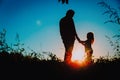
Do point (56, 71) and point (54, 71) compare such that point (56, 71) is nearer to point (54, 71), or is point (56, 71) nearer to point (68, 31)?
point (54, 71)

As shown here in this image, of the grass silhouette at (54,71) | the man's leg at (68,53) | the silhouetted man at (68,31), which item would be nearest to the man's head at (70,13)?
the silhouetted man at (68,31)

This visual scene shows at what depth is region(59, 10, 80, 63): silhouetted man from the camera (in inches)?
370

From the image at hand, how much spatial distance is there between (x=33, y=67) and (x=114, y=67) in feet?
6.81

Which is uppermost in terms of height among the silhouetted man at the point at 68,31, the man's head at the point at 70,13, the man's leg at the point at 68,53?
the man's head at the point at 70,13

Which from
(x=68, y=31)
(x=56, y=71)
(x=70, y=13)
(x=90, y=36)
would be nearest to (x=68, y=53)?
(x=68, y=31)

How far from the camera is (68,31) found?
9.58 m

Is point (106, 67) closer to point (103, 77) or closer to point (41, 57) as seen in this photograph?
point (103, 77)

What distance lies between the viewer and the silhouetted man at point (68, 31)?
941cm

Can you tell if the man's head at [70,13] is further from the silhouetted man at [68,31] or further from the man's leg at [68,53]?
the man's leg at [68,53]

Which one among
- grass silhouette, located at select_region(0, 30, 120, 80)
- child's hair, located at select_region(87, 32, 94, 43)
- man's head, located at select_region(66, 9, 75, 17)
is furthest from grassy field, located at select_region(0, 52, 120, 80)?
child's hair, located at select_region(87, 32, 94, 43)

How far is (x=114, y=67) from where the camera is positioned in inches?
260


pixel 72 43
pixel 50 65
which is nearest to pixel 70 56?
pixel 72 43

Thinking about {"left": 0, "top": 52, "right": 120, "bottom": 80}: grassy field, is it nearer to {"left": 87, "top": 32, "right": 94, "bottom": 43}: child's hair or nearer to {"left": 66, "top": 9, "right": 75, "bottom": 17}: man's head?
{"left": 66, "top": 9, "right": 75, "bottom": 17}: man's head

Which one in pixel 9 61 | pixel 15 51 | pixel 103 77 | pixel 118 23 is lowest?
pixel 103 77
